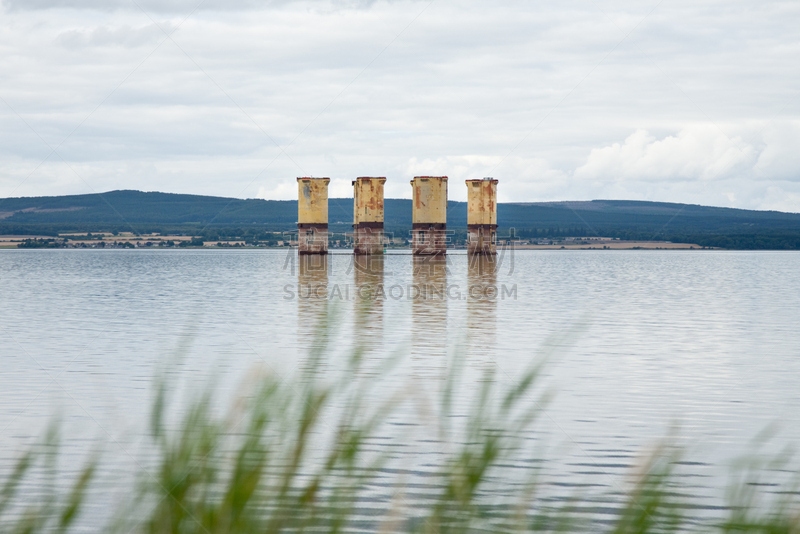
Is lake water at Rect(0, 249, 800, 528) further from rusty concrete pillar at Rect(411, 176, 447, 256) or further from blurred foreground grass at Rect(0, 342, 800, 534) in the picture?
rusty concrete pillar at Rect(411, 176, 447, 256)

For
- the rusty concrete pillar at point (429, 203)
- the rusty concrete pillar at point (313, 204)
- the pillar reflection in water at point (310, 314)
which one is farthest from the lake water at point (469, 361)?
the rusty concrete pillar at point (313, 204)

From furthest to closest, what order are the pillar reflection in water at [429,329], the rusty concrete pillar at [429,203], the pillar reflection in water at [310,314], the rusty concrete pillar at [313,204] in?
the rusty concrete pillar at [313,204]
the rusty concrete pillar at [429,203]
the pillar reflection in water at [429,329]
the pillar reflection in water at [310,314]

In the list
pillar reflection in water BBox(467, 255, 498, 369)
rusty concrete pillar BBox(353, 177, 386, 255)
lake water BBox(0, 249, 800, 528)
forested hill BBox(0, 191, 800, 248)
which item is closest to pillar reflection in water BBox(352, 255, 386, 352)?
lake water BBox(0, 249, 800, 528)

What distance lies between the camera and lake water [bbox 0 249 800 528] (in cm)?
844

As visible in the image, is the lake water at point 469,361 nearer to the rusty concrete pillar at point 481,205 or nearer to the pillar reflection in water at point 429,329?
the pillar reflection in water at point 429,329

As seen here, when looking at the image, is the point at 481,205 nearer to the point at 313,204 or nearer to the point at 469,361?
the point at 313,204

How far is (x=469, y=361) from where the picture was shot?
14.9 metres

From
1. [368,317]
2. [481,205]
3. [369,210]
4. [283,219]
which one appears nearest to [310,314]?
[368,317]

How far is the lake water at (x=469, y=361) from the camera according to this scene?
8438mm

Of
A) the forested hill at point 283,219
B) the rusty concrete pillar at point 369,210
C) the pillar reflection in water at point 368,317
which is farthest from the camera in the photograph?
the forested hill at point 283,219

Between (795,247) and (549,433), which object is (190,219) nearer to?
(795,247)

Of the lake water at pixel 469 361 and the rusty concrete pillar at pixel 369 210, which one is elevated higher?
the rusty concrete pillar at pixel 369 210

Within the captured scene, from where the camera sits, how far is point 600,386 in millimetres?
12477

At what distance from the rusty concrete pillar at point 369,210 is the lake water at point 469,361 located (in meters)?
33.4
